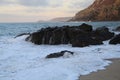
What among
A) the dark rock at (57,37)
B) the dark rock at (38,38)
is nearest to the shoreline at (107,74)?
the dark rock at (57,37)

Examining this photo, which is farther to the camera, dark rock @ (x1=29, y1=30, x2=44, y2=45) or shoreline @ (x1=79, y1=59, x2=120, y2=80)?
dark rock @ (x1=29, y1=30, x2=44, y2=45)

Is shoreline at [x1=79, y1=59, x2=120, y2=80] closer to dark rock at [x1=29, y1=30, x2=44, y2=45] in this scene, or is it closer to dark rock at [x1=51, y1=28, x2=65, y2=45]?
dark rock at [x1=51, y1=28, x2=65, y2=45]

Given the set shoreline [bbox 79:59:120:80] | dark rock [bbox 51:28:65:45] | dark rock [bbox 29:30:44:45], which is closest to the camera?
shoreline [bbox 79:59:120:80]

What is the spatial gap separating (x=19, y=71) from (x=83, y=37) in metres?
11.8

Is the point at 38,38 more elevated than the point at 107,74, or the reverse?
the point at 107,74

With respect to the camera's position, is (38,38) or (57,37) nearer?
(57,37)

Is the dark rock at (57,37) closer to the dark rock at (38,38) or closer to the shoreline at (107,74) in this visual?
the dark rock at (38,38)

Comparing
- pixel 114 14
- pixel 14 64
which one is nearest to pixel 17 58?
pixel 14 64

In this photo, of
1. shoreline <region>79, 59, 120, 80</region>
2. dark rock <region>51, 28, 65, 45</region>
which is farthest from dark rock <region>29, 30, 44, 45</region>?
shoreline <region>79, 59, 120, 80</region>

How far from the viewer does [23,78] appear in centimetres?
1120

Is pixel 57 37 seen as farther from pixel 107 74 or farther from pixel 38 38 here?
pixel 107 74

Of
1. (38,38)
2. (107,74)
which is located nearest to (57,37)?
(38,38)

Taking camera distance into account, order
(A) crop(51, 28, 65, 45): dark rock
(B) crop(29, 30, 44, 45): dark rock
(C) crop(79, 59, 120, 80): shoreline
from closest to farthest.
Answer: (C) crop(79, 59, 120, 80): shoreline → (A) crop(51, 28, 65, 45): dark rock → (B) crop(29, 30, 44, 45): dark rock

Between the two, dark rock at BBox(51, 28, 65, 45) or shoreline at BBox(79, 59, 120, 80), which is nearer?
shoreline at BBox(79, 59, 120, 80)
